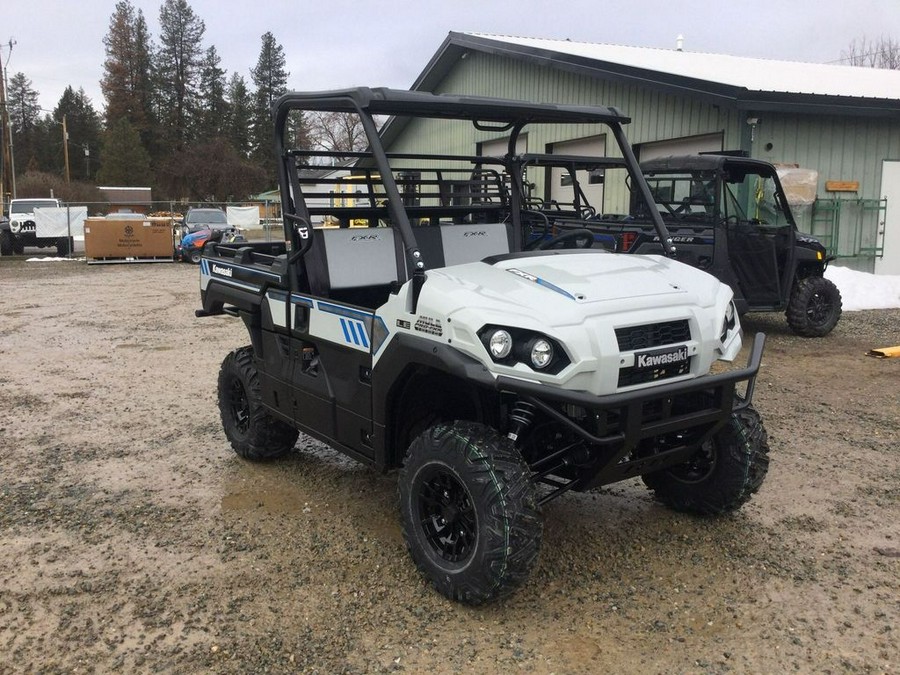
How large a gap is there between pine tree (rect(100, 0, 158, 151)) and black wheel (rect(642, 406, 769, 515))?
225 feet

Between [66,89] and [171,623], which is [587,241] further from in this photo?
[66,89]

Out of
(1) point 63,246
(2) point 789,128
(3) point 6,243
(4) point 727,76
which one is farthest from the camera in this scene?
(3) point 6,243

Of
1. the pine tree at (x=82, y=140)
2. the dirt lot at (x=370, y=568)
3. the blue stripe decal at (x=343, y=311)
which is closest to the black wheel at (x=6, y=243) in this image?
the dirt lot at (x=370, y=568)

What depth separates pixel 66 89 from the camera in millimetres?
A: 77938

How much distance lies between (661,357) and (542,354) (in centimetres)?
53

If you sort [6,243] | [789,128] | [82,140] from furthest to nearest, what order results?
[82,140] < [6,243] < [789,128]

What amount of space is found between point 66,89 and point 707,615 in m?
87.8

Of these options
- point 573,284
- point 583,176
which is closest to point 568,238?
point 573,284

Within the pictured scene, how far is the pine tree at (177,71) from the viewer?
66375 millimetres

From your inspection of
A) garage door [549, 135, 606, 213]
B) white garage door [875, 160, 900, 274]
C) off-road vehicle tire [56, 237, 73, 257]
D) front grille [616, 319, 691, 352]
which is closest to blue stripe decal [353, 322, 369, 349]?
front grille [616, 319, 691, 352]

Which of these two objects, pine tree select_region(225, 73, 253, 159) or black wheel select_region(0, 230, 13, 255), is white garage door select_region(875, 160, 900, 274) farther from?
pine tree select_region(225, 73, 253, 159)

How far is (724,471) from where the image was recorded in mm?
4008

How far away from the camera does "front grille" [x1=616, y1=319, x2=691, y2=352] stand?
3154 mm

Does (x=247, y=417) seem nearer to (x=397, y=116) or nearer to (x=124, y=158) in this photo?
(x=397, y=116)
